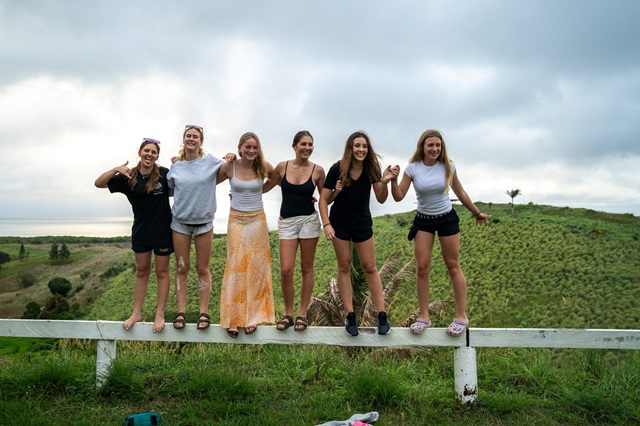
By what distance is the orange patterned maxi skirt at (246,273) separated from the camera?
5.07 metres

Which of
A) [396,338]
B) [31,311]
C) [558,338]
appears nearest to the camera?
[558,338]

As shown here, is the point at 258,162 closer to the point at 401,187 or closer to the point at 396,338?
the point at 401,187

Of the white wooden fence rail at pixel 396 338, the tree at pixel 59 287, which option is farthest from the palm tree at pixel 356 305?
the tree at pixel 59 287

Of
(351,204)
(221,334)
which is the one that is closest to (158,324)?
(221,334)

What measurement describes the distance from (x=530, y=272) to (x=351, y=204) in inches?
1023

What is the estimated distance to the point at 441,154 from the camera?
504cm

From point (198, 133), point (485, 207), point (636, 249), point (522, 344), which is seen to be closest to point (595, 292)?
point (636, 249)

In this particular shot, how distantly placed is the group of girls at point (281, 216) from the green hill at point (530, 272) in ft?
42.6

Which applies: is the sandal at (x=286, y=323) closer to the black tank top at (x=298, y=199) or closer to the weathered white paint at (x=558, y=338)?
the black tank top at (x=298, y=199)

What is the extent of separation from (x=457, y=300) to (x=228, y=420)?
8.20ft

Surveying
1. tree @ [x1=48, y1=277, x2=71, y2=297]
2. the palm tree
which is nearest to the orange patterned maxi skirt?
the palm tree

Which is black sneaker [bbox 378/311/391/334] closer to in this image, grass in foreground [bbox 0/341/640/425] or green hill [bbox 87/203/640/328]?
grass in foreground [bbox 0/341/640/425]

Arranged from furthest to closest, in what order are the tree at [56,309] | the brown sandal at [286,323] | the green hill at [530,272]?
1. the tree at [56,309]
2. the green hill at [530,272]
3. the brown sandal at [286,323]

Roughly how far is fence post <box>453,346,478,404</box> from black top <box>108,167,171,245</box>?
322cm
